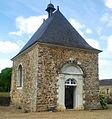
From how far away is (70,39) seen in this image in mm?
17391

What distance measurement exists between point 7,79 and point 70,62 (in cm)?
3600

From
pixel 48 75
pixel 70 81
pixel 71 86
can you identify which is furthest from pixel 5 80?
pixel 48 75

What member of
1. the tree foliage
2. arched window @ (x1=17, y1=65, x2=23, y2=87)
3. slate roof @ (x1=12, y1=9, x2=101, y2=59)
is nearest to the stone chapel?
slate roof @ (x1=12, y1=9, x2=101, y2=59)

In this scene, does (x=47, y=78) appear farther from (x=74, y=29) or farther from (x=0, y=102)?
(x=0, y=102)

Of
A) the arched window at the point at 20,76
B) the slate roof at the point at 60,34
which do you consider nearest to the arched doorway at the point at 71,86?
the slate roof at the point at 60,34

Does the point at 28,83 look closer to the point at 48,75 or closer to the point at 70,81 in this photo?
the point at 48,75

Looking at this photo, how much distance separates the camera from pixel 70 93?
17250mm

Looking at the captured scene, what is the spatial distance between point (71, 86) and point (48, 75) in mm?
2173

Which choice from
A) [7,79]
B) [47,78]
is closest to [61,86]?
[47,78]

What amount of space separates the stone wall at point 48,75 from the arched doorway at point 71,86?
13.3 inches

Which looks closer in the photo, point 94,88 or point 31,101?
point 31,101

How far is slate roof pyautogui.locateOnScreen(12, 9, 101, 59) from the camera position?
54.2 ft

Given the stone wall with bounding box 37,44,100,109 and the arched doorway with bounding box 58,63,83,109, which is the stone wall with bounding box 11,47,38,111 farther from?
the arched doorway with bounding box 58,63,83,109

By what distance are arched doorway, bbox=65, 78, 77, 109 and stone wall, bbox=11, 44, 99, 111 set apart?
80cm
